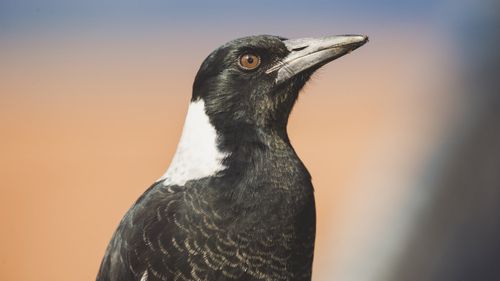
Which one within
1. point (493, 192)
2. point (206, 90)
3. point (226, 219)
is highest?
point (206, 90)

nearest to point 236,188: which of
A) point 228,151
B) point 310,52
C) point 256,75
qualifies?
point 228,151

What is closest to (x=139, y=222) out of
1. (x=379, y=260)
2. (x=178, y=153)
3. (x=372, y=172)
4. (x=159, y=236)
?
(x=159, y=236)

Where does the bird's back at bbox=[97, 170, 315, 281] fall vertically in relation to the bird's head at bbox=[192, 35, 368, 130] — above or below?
below

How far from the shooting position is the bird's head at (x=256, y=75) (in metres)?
2.08

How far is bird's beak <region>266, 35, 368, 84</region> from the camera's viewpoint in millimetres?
2035

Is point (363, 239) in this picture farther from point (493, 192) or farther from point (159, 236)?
point (159, 236)

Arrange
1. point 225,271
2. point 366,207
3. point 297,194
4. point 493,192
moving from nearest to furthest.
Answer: point 225,271, point 297,194, point 493,192, point 366,207

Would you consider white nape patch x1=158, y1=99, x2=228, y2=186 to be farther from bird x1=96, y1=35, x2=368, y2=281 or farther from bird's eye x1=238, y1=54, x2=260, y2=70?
bird's eye x1=238, y1=54, x2=260, y2=70

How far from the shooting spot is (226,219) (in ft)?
6.16

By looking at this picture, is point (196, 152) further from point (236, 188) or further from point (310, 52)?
point (310, 52)

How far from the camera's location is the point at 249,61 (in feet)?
6.93

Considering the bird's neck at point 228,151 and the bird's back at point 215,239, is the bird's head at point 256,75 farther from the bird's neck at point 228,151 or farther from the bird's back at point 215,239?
the bird's back at point 215,239

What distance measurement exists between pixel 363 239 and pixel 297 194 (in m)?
1.32

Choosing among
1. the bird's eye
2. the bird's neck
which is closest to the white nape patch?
the bird's neck
